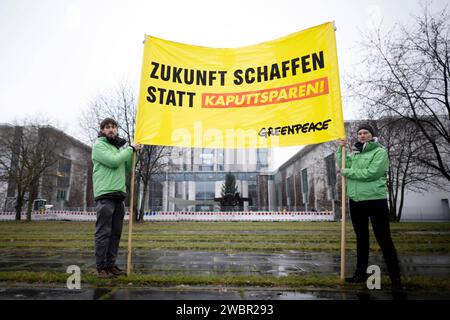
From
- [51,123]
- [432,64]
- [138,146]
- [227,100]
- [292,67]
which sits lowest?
[138,146]

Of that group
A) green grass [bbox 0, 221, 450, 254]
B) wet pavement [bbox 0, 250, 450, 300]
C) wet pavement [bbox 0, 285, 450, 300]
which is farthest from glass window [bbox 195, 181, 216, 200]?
wet pavement [bbox 0, 285, 450, 300]

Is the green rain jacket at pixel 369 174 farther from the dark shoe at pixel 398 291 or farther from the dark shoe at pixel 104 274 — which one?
the dark shoe at pixel 104 274

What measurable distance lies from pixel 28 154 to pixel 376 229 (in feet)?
115

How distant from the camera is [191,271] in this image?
419 cm

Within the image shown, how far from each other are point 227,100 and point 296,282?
9.86ft

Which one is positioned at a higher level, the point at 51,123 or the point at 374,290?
the point at 51,123

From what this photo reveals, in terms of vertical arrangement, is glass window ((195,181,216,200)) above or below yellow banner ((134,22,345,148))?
above

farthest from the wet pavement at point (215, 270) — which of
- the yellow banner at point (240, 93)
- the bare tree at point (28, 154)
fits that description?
the bare tree at point (28, 154)

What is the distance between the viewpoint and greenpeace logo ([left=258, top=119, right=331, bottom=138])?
14.1ft

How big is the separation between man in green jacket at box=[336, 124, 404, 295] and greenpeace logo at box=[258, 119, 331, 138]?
42cm

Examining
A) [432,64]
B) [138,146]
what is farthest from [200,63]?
[432,64]

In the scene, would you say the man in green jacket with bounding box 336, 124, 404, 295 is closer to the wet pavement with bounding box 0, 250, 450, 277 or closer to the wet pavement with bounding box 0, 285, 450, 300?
the wet pavement with bounding box 0, 285, 450, 300

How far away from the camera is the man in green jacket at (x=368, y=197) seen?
3.55 meters

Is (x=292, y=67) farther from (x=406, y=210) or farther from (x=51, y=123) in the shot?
(x=406, y=210)
